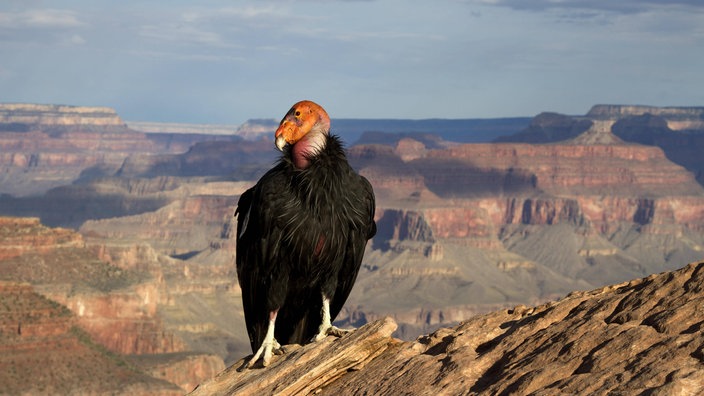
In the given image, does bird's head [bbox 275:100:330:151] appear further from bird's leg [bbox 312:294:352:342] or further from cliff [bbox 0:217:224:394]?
cliff [bbox 0:217:224:394]

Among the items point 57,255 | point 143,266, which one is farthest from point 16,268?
point 143,266

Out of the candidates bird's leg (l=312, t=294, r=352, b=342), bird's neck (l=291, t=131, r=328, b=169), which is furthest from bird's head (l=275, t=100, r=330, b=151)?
bird's leg (l=312, t=294, r=352, b=342)

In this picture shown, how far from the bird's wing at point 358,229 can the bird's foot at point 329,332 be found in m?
0.57

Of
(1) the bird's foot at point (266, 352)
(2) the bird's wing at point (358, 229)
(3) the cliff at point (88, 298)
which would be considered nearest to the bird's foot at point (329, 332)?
(1) the bird's foot at point (266, 352)

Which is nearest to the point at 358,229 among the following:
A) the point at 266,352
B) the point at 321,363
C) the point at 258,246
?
the point at 258,246

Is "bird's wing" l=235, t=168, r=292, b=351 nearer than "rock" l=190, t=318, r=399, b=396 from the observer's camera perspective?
No

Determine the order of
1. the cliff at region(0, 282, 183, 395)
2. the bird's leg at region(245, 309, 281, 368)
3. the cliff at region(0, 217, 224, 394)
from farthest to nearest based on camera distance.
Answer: the cliff at region(0, 217, 224, 394)
the cliff at region(0, 282, 183, 395)
the bird's leg at region(245, 309, 281, 368)

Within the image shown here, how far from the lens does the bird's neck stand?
15.9 metres

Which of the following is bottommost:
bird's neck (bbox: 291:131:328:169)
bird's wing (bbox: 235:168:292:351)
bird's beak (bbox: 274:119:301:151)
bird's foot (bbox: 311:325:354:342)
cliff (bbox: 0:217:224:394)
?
cliff (bbox: 0:217:224:394)

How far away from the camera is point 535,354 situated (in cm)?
1429

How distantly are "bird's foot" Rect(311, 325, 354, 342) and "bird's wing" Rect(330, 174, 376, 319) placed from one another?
1.86ft

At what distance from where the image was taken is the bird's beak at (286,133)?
1558 cm

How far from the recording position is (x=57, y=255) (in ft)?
451

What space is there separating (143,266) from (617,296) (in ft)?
561
